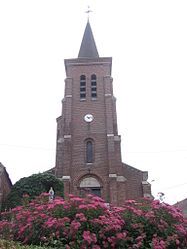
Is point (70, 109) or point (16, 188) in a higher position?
point (70, 109)

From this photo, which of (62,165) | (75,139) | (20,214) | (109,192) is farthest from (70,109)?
(20,214)

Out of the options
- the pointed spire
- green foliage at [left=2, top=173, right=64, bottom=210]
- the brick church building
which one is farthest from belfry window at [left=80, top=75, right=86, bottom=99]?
green foliage at [left=2, top=173, right=64, bottom=210]

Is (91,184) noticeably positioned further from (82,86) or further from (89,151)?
(82,86)

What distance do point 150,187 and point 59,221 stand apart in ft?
66.2

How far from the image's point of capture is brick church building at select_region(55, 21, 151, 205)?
26875mm

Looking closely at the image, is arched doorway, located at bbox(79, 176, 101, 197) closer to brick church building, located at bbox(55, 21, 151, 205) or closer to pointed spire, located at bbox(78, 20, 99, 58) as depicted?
brick church building, located at bbox(55, 21, 151, 205)

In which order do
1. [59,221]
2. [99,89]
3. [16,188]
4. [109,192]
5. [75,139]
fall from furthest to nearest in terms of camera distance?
[99,89]
[75,139]
[109,192]
[16,188]
[59,221]

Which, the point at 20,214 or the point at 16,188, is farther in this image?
the point at 16,188

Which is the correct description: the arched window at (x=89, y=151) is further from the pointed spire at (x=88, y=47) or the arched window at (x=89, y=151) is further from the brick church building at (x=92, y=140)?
the pointed spire at (x=88, y=47)

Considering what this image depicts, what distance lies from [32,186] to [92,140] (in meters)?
8.28

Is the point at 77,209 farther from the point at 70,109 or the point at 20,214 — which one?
the point at 70,109

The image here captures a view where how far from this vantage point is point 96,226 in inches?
323

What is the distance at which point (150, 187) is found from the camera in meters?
27.4

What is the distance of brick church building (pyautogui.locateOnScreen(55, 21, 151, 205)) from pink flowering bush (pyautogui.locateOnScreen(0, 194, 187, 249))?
55.0 ft
